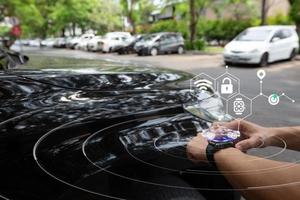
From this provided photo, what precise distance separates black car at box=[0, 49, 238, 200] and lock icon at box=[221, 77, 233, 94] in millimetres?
142

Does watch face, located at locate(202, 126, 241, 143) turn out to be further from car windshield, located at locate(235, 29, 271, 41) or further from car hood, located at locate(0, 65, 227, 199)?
car windshield, located at locate(235, 29, 271, 41)

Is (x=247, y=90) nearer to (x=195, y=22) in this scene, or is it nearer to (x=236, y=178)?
(x=236, y=178)

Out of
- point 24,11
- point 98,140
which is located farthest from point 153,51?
point 98,140

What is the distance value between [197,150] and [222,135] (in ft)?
0.27

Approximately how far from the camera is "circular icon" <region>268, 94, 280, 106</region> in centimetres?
128

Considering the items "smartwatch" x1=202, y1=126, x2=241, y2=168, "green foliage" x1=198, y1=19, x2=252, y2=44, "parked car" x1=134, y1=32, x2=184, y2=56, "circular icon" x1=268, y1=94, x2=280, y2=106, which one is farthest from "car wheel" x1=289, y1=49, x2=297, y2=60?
"green foliage" x1=198, y1=19, x2=252, y2=44

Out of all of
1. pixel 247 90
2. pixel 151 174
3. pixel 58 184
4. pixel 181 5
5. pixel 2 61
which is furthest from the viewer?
pixel 181 5

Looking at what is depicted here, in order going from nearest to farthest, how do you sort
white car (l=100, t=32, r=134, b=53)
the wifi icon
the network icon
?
the network icon → the wifi icon → white car (l=100, t=32, r=134, b=53)

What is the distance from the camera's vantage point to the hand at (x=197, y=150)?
41.4 inches

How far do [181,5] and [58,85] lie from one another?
26903 millimetres

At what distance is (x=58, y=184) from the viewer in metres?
0.90

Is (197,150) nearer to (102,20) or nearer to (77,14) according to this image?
(102,20)

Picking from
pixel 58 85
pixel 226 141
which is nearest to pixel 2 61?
pixel 58 85

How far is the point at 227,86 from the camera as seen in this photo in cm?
134
